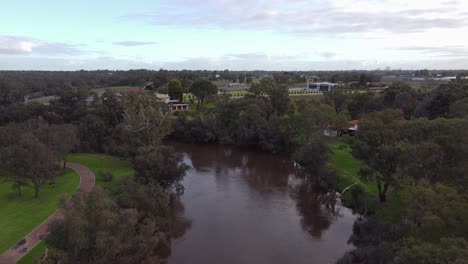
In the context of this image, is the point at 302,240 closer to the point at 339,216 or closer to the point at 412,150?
the point at 339,216

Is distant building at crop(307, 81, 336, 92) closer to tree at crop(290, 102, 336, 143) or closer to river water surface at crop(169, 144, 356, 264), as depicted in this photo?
tree at crop(290, 102, 336, 143)

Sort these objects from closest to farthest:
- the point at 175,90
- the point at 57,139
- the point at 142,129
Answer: the point at 57,139
the point at 142,129
the point at 175,90

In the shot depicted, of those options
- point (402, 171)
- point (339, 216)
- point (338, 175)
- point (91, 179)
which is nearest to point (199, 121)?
point (91, 179)

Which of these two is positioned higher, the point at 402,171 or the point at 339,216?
the point at 402,171

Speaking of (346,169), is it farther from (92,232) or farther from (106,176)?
(92,232)

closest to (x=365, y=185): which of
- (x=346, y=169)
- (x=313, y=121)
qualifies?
(x=346, y=169)
